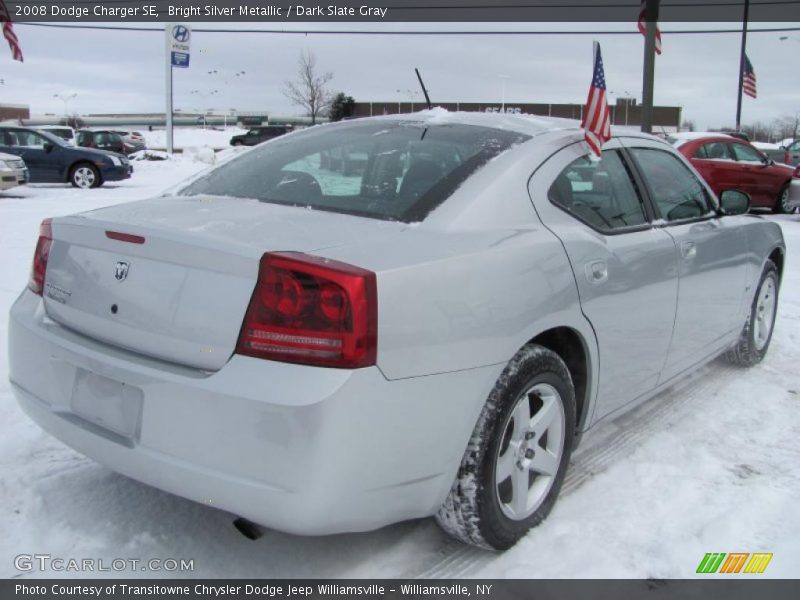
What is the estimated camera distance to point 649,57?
14.0 m

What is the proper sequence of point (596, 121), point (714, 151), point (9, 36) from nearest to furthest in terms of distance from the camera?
point (596, 121) < point (714, 151) < point (9, 36)

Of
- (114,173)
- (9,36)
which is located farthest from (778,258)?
(9,36)

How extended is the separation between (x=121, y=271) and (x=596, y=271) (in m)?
1.72

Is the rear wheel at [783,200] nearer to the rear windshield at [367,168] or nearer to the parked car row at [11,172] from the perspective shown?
the rear windshield at [367,168]

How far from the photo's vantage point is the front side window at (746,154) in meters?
14.0

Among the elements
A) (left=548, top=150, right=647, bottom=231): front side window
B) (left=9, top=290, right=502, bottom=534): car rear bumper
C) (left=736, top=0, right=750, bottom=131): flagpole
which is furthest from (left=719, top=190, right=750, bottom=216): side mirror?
(left=736, top=0, right=750, bottom=131): flagpole

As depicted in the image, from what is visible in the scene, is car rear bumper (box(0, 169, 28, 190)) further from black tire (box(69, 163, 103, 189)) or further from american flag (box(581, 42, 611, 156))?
american flag (box(581, 42, 611, 156))

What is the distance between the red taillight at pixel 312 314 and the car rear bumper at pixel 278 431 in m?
0.04

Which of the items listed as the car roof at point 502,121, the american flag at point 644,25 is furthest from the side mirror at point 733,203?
the american flag at point 644,25

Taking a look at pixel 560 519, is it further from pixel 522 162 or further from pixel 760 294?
pixel 760 294

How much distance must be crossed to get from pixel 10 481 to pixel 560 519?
A: 7.04 ft

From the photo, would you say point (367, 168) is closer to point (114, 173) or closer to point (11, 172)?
point (11, 172)

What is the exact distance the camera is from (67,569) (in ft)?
7.92
